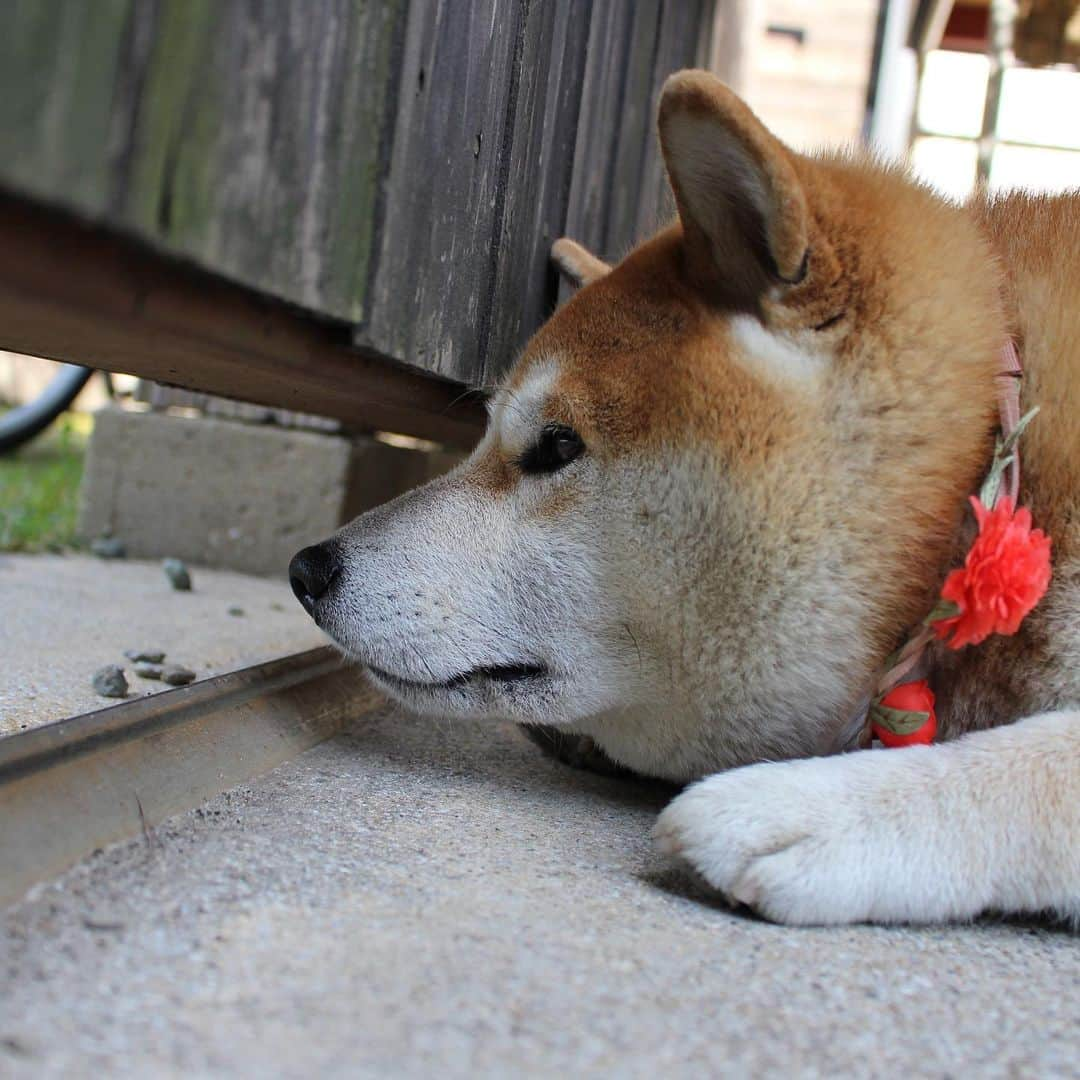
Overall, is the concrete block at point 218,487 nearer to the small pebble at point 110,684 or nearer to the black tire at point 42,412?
the black tire at point 42,412

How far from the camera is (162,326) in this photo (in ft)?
4.17

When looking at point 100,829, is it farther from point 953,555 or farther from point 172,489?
point 172,489

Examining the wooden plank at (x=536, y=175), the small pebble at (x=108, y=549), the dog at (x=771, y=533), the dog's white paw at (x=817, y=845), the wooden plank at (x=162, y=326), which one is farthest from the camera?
the small pebble at (x=108, y=549)

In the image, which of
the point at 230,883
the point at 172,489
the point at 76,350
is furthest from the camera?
the point at 172,489

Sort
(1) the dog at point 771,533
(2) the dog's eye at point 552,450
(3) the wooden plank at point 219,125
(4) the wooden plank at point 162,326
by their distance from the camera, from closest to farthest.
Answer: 1. (3) the wooden plank at point 219,125
2. (4) the wooden plank at point 162,326
3. (1) the dog at point 771,533
4. (2) the dog's eye at point 552,450

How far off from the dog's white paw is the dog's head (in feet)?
0.85

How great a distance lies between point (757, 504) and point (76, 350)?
93 centimetres

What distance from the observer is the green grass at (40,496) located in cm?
377

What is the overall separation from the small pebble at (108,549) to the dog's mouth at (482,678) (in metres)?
2.19

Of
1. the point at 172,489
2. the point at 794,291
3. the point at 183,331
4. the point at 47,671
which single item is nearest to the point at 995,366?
the point at 794,291

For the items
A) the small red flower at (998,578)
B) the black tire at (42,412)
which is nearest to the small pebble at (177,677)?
the small red flower at (998,578)

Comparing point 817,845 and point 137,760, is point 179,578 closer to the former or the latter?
point 137,760

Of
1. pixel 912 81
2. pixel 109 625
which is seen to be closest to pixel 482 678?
pixel 109 625

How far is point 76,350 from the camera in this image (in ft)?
5.09
